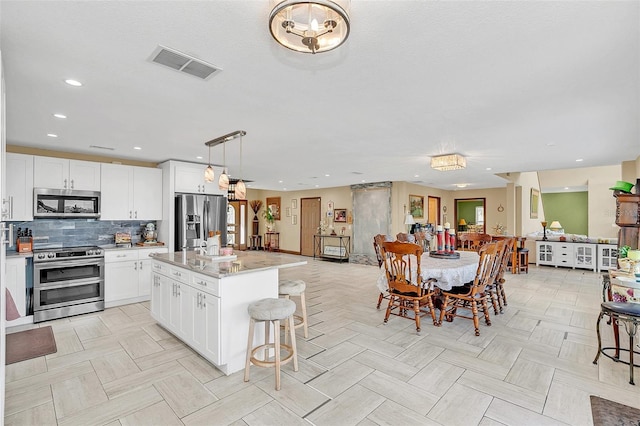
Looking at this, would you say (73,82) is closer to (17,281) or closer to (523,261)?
(17,281)

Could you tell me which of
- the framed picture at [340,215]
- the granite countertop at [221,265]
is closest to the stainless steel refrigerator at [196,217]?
the granite countertop at [221,265]

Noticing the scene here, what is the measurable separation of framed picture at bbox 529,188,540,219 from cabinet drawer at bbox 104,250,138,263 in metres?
10.9

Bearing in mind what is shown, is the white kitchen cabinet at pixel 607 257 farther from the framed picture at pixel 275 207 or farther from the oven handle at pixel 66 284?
the oven handle at pixel 66 284

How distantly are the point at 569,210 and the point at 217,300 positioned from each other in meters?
13.2

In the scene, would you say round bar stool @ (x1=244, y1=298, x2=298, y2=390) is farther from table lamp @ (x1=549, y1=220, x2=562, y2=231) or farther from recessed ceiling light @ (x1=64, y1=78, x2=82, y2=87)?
table lamp @ (x1=549, y1=220, x2=562, y2=231)

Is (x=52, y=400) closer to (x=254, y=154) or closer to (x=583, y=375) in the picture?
(x=254, y=154)

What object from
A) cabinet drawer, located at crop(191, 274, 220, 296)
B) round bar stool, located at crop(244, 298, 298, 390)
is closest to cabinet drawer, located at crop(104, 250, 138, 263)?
cabinet drawer, located at crop(191, 274, 220, 296)

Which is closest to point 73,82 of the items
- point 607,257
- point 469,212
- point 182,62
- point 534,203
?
point 182,62

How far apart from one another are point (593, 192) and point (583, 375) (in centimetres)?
950

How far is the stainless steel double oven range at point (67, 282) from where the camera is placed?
4.10 m

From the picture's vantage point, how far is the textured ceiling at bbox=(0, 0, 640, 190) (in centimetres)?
161

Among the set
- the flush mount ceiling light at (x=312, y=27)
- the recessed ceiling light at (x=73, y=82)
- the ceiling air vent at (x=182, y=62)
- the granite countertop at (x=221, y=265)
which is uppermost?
the ceiling air vent at (x=182, y=62)

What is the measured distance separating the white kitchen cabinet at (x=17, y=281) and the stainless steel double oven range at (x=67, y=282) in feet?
0.38

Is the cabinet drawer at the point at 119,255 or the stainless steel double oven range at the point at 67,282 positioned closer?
the stainless steel double oven range at the point at 67,282
